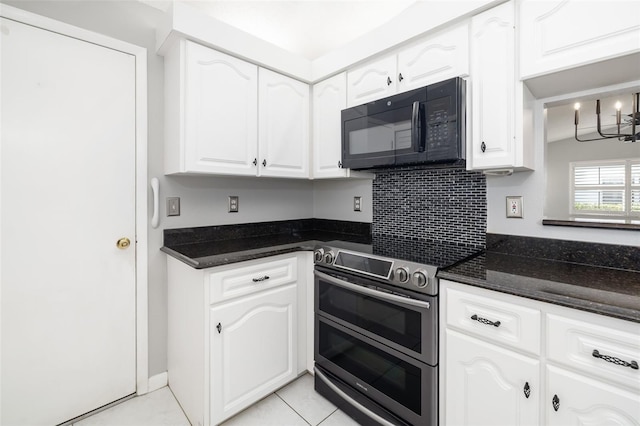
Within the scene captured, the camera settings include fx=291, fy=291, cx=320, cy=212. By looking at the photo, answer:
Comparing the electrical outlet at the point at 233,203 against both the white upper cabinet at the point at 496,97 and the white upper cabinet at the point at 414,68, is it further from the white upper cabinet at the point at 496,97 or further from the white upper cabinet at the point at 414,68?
the white upper cabinet at the point at 496,97

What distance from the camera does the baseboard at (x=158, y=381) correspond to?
5.99 feet

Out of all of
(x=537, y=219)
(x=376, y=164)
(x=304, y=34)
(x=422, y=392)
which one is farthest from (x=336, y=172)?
(x=422, y=392)

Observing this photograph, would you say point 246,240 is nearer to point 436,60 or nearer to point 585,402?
point 436,60

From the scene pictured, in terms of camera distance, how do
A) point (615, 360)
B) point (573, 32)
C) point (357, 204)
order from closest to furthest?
point (615, 360)
point (573, 32)
point (357, 204)

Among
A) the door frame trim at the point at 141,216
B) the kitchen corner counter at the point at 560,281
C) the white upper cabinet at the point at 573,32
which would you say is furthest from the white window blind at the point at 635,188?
the door frame trim at the point at 141,216

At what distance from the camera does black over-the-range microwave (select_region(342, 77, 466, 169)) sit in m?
1.42

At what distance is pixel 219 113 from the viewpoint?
1724 millimetres

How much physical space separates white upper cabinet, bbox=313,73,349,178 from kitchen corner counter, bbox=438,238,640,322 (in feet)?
3.48

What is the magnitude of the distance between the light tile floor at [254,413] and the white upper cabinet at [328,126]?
56.8 inches

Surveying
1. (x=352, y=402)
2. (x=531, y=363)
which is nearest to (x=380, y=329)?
(x=352, y=402)

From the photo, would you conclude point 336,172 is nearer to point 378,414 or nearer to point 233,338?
point 233,338

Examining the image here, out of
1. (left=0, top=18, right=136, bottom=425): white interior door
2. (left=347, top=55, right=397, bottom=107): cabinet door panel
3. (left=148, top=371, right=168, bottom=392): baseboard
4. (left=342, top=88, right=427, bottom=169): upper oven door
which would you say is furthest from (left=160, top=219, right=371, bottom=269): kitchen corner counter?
(left=347, top=55, right=397, bottom=107): cabinet door panel

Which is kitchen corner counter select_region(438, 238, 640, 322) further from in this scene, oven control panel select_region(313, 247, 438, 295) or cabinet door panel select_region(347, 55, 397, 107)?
cabinet door panel select_region(347, 55, 397, 107)

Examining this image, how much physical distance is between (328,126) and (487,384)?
5.63 ft
